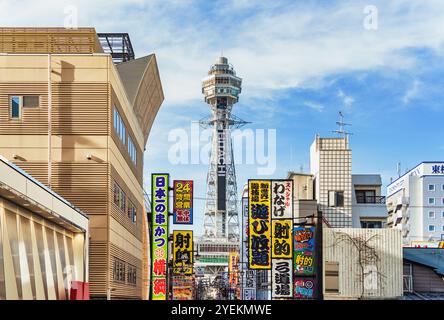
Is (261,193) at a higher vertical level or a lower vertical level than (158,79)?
lower

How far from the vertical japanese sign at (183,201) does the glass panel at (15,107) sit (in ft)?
40.3

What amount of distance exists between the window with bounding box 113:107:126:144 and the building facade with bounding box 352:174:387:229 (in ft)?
117

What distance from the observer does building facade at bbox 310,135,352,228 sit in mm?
76125

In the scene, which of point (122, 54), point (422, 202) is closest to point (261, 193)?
point (122, 54)

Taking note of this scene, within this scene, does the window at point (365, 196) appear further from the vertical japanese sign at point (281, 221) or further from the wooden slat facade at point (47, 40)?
the wooden slat facade at point (47, 40)

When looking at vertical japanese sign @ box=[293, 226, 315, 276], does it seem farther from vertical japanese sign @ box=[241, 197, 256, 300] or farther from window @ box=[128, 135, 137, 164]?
vertical japanese sign @ box=[241, 197, 256, 300]

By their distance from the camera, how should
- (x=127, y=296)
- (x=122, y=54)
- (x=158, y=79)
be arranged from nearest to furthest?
1. (x=127, y=296)
2. (x=158, y=79)
3. (x=122, y=54)

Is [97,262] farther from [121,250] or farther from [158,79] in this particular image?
[158,79]

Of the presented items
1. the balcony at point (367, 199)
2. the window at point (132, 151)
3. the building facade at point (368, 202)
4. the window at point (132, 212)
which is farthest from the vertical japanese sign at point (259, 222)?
the balcony at point (367, 199)

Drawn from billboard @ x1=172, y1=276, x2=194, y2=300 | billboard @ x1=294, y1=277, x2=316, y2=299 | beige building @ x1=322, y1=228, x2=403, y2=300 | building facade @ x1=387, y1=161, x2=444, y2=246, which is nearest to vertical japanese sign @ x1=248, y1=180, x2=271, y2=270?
billboard @ x1=294, y1=277, x2=316, y2=299

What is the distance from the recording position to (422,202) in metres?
132

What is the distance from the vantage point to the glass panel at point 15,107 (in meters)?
38.5

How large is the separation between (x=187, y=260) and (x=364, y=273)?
11.9m

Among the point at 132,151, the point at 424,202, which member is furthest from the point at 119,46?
the point at 424,202
